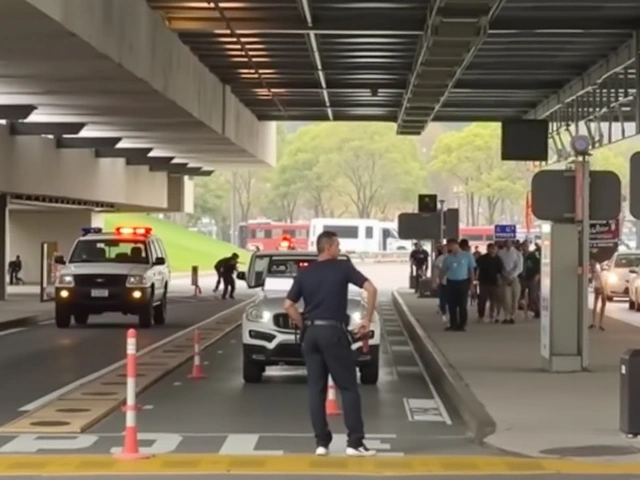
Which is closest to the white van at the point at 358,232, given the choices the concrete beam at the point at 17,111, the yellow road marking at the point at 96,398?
the concrete beam at the point at 17,111

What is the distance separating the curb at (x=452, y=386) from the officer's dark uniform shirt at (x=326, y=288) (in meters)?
2.28

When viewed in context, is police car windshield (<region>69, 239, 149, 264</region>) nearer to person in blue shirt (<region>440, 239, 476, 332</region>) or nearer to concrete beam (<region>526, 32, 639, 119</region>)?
person in blue shirt (<region>440, 239, 476, 332</region>)

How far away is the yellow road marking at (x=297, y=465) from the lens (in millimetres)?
11523

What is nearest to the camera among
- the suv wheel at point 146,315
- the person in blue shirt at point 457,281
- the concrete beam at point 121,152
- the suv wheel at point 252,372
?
the suv wheel at point 252,372

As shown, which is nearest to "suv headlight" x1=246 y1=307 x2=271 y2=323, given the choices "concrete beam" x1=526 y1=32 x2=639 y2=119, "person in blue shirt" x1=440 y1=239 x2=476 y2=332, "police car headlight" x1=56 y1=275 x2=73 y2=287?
"person in blue shirt" x1=440 y1=239 x2=476 y2=332

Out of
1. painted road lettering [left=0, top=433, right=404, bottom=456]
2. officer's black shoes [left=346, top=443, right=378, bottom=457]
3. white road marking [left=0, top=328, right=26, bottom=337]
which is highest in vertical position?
officer's black shoes [left=346, top=443, right=378, bottom=457]

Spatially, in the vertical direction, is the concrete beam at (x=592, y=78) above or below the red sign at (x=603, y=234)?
above

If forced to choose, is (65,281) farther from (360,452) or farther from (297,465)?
(297,465)

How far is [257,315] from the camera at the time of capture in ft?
62.1

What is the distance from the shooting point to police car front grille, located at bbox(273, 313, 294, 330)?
18656mm

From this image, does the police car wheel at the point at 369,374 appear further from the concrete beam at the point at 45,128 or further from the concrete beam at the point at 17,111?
the concrete beam at the point at 45,128

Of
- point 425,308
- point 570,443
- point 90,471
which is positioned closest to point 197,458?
point 90,471

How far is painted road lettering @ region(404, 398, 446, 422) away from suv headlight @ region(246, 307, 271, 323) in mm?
2364

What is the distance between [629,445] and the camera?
1262 cm
